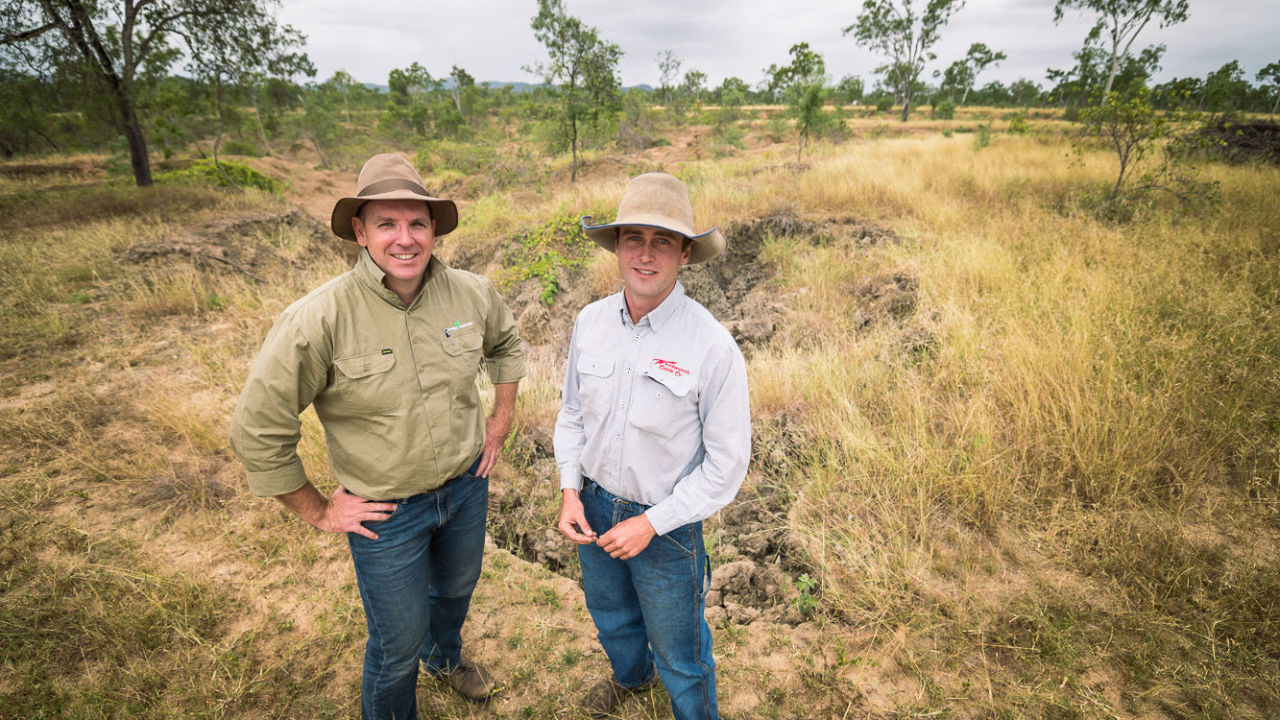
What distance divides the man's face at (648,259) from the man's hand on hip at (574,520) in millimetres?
877

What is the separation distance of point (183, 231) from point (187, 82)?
1007 centimetres

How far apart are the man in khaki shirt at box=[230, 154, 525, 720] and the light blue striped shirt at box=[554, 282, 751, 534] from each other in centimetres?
53

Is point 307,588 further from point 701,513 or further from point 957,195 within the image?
point 957,195

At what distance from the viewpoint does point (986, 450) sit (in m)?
3.16

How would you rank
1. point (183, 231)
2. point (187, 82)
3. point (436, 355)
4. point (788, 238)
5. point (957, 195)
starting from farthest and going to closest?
1. point (187, 82)
2. point (183, 231)
3. point (957, 195)
4. point (788, 238)
5. point (436, 355)

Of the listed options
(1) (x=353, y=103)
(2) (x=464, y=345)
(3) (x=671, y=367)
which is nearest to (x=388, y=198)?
Result: (2) (x=464, y=345)

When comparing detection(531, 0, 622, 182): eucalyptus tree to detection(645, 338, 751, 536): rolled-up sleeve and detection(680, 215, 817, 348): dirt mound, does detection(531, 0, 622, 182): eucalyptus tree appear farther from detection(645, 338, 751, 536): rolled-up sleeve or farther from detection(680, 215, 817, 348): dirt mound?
detection(645, 338, 751, 536): rolled-up sleeve

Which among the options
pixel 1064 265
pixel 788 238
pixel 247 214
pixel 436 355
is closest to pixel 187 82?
pixel 247 214

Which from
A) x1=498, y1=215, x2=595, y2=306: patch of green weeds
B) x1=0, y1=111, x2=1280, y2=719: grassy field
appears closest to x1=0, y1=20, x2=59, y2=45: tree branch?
x1=0, y1=111, x2=1280, y2=719: grassy field

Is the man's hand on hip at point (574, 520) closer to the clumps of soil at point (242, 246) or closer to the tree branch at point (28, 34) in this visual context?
the clumps of soil at point (242, 246)

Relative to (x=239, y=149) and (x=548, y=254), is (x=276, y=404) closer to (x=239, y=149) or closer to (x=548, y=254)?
(x=548, y=254)

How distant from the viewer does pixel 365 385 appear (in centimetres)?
167

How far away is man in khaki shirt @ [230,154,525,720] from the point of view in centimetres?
155

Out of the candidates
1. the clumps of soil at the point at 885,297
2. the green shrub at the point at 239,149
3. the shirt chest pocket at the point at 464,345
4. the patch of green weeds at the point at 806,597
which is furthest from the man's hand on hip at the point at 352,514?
the green shrub at the point at 239,149
